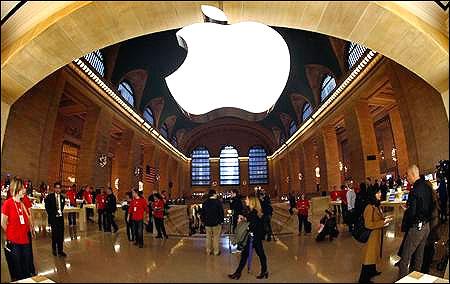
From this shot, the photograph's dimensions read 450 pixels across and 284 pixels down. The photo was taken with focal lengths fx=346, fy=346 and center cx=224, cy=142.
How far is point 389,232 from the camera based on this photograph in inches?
347

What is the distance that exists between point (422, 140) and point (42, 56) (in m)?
11.1

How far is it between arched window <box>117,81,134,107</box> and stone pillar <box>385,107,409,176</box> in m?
15.2

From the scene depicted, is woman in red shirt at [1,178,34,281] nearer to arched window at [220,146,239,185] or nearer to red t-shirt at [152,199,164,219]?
red t-shirt at [152,199,164,219]

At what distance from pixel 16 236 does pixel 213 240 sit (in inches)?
148

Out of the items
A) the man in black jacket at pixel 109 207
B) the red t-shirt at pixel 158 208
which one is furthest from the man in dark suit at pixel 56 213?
the man in black jacket at pixel 109 207

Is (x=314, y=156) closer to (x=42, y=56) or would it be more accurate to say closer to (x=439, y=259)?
(x=439, y=259)

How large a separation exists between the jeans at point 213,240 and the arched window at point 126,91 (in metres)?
14.3

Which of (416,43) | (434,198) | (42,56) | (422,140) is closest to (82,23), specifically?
(42,56)

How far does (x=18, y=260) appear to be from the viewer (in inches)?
182

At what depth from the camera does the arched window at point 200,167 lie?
4181 cm

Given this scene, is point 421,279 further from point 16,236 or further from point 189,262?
point 16,236

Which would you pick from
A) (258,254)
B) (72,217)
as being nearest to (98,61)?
(72,217)

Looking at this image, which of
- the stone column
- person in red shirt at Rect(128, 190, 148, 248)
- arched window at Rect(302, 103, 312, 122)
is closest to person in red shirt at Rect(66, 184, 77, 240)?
person in red shirt at Rect(128, 190, 148, 248)

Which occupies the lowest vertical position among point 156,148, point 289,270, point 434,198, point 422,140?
point 289,270
